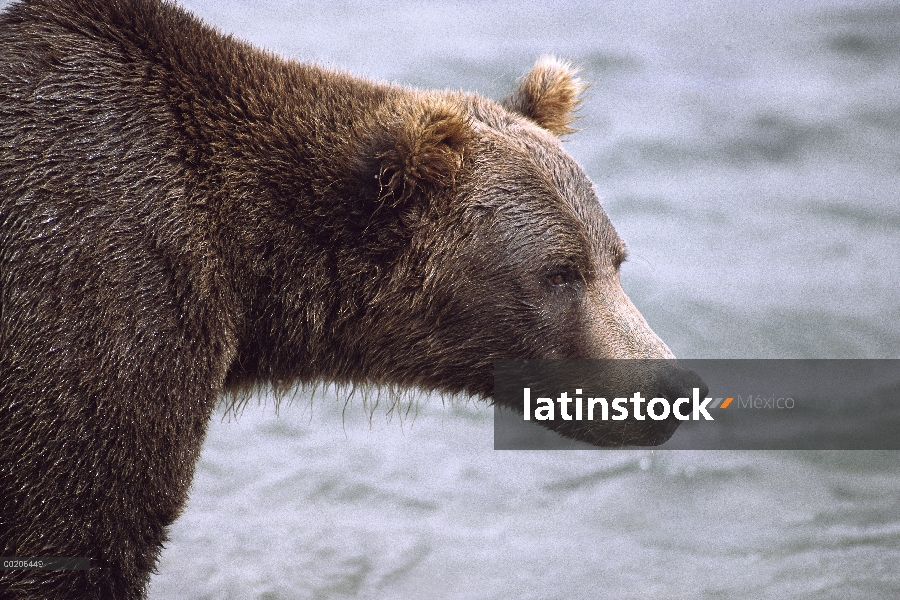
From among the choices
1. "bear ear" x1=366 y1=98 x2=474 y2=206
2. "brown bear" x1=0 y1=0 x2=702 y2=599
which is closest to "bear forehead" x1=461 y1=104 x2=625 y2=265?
"brown bear" x1=0 y1=0 x2=702 y2=599

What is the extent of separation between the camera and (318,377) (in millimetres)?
5016

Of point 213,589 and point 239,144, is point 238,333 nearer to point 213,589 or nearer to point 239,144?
point 239,144

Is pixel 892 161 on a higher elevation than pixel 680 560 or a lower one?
higher

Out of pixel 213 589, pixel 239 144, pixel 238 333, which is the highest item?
pixel 239 144

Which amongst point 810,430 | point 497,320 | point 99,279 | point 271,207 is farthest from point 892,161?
point 99,279

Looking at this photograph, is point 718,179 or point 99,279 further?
point 718,179

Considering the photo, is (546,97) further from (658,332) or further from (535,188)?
(658,332)

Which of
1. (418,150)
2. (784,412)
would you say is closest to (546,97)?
(418,150)

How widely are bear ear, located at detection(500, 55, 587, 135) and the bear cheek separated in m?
1.08

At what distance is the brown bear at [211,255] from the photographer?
13.3 ft

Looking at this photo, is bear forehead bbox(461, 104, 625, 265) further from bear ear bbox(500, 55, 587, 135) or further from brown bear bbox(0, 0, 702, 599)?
bear ear bbox(500, 55, 587, 135)

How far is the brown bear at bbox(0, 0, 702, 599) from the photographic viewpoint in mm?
4039

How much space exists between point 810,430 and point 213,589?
433cm

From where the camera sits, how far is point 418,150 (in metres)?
4.44
